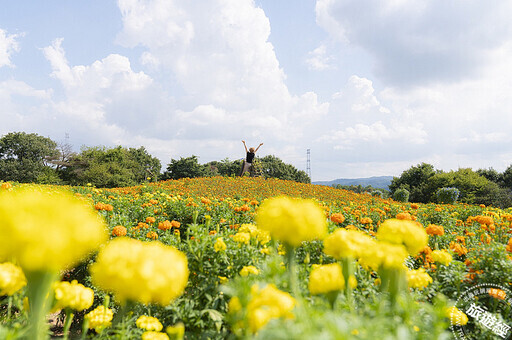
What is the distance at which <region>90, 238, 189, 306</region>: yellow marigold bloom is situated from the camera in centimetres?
72

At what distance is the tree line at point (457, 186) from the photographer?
1580cm

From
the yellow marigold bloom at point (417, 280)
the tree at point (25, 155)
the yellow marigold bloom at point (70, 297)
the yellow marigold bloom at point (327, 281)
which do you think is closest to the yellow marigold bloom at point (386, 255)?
the yellow marigold bloom at point (327, 281)

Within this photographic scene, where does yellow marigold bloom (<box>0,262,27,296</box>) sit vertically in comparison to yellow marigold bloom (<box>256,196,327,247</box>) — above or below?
below

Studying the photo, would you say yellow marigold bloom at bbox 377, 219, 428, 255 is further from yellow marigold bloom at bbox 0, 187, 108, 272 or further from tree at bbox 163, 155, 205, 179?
tree at bbox 163, 155, 205, 179

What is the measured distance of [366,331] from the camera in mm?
756

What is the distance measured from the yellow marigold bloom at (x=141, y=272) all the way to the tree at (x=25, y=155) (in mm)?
33206

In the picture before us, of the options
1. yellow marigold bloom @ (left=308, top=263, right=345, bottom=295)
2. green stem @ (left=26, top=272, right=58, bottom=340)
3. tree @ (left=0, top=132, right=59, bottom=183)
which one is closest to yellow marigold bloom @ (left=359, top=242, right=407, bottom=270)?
yellow marigold bloom @ (left=308, top=263, right=345, bottom=295)

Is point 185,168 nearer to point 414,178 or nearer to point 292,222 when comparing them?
point 414,178

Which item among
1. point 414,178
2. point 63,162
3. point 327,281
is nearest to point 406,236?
point 327,281

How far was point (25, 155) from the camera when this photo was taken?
3053 cm

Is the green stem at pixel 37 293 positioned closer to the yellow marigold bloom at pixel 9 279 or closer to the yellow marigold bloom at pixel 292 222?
the yellow marigold bloom at pixel 9 279

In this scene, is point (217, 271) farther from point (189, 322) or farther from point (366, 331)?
point (366, 331)

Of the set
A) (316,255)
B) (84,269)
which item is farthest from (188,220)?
(316,255)

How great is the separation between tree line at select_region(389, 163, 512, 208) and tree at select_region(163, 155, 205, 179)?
17.6 metres
